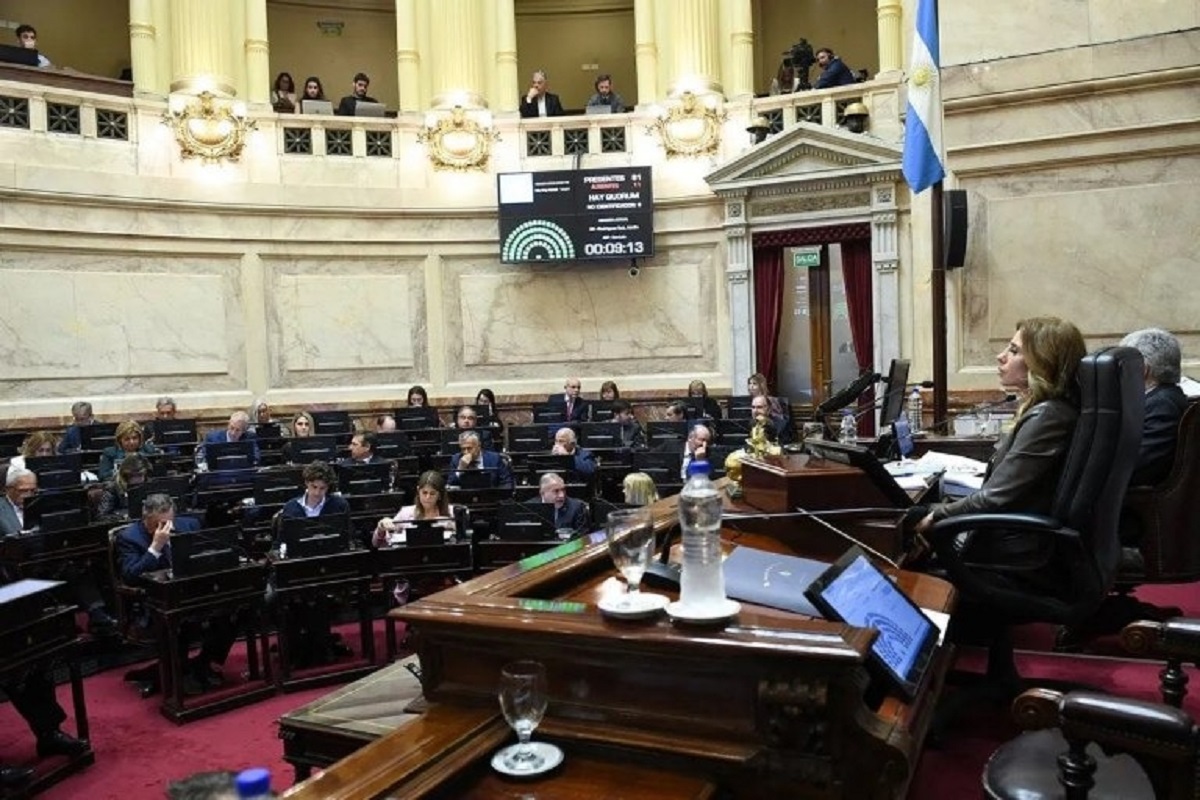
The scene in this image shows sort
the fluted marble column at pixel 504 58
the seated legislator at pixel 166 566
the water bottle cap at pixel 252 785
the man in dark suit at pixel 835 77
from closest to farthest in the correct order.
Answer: the water bottle cap at pixel 252 785 → the seated legislator at pixel 166 566 → the man in dark suit at pixel 835 77 → the fluted marble column at pixel 504 58

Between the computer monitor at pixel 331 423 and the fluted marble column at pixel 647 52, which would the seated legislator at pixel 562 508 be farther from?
the fluted marble column at pixel 647 52

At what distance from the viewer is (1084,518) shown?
10.2 ft

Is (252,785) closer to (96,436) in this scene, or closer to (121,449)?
(121,449)

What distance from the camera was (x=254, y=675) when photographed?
529 cm

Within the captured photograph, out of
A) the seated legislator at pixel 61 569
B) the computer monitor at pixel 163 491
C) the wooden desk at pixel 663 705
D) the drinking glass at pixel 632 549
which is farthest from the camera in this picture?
the computer monitor at pixel 163 491

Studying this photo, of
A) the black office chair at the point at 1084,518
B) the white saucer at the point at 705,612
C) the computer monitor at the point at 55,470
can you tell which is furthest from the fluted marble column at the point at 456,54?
the white saucer at the point at 705,612

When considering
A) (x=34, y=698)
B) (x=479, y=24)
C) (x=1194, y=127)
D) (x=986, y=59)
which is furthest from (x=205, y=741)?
(x=479, y=24)

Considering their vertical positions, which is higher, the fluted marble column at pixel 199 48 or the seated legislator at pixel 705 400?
the fluted marble column at pixel 199 48

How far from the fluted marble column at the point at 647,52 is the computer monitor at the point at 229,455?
7546 millimetres

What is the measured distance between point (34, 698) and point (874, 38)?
46.9 feet

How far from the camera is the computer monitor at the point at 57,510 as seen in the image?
236 inches

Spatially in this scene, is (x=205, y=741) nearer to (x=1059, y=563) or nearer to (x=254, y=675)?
(x=254, y=675)

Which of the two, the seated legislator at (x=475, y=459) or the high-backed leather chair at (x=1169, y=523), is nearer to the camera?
the high-backed leather chair at (x=1169, y=523)

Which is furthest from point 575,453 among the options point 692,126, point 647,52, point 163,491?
point 647,52
